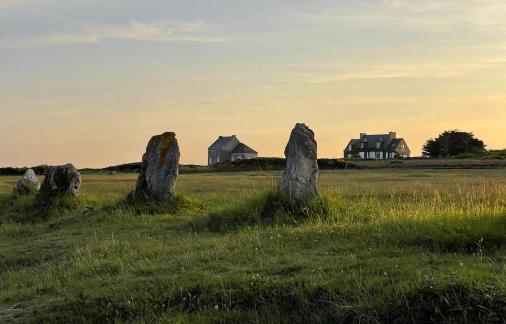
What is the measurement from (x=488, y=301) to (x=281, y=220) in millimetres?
7718

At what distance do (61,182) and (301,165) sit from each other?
34.1 feet

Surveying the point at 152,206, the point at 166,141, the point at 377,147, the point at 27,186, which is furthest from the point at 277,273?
the point at 377,147

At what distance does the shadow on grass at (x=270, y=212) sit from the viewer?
14.4 m

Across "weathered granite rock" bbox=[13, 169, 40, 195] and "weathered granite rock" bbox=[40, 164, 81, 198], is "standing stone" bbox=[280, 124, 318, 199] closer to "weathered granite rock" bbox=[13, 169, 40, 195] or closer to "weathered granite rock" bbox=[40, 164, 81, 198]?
"weathered granite rock" bbox=[40, 164, 81, 198]

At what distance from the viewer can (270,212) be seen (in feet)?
49.8

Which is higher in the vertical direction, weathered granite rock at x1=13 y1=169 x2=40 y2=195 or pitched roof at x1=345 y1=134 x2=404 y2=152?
pitched roof at x1=345 y1=134 x2=404 y2=152

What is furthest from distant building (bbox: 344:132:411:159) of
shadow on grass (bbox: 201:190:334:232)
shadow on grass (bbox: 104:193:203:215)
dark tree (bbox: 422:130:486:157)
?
shadow on grass (bbox: 201:190:334:232)

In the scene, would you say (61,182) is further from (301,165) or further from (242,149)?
(242,149)

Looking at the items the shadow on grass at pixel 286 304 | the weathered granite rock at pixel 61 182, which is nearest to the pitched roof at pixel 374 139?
the weathered granite rock at pixel 61 182

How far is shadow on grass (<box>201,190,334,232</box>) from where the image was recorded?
14438 mm

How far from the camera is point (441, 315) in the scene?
689 centimetres

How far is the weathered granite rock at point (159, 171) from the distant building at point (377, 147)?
117203 millimetres

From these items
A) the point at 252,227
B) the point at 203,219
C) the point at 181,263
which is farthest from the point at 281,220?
the point at 181,263

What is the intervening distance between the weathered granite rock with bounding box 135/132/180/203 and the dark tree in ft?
321
